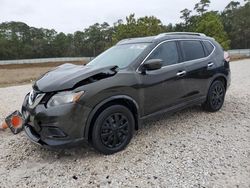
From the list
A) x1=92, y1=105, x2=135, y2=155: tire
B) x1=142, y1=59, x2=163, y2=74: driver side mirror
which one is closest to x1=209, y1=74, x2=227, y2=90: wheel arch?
x1=142, y1=59, x2=163, y2=74: driver side mirror

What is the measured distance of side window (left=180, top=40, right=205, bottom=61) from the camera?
502cm

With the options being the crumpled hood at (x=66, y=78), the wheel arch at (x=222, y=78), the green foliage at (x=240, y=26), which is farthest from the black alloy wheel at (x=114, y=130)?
the green foliage at (x=240, y=26)

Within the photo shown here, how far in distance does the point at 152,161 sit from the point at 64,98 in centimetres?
147

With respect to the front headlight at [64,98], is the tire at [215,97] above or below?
below

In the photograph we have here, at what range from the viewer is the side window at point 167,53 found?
4.56 metres

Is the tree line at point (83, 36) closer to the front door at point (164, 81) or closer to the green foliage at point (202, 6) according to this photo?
the green foliage at point (202, 6)

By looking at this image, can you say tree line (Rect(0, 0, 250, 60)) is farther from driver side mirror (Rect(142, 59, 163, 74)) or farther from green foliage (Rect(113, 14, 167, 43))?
driver side mirror (Rect(142, 59, 163, 74))

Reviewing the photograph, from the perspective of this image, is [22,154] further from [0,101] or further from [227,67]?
[0,101]

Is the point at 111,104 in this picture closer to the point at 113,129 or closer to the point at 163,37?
the point at 113,129

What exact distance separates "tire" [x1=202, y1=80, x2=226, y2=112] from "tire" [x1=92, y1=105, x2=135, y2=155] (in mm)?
2157

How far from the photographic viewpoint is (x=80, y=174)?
3449 mm

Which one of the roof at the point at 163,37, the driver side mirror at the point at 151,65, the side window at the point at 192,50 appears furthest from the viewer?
the side window at the point at 192,50

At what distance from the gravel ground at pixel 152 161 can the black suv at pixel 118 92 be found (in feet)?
1.09

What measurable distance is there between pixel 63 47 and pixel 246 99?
68966mm
